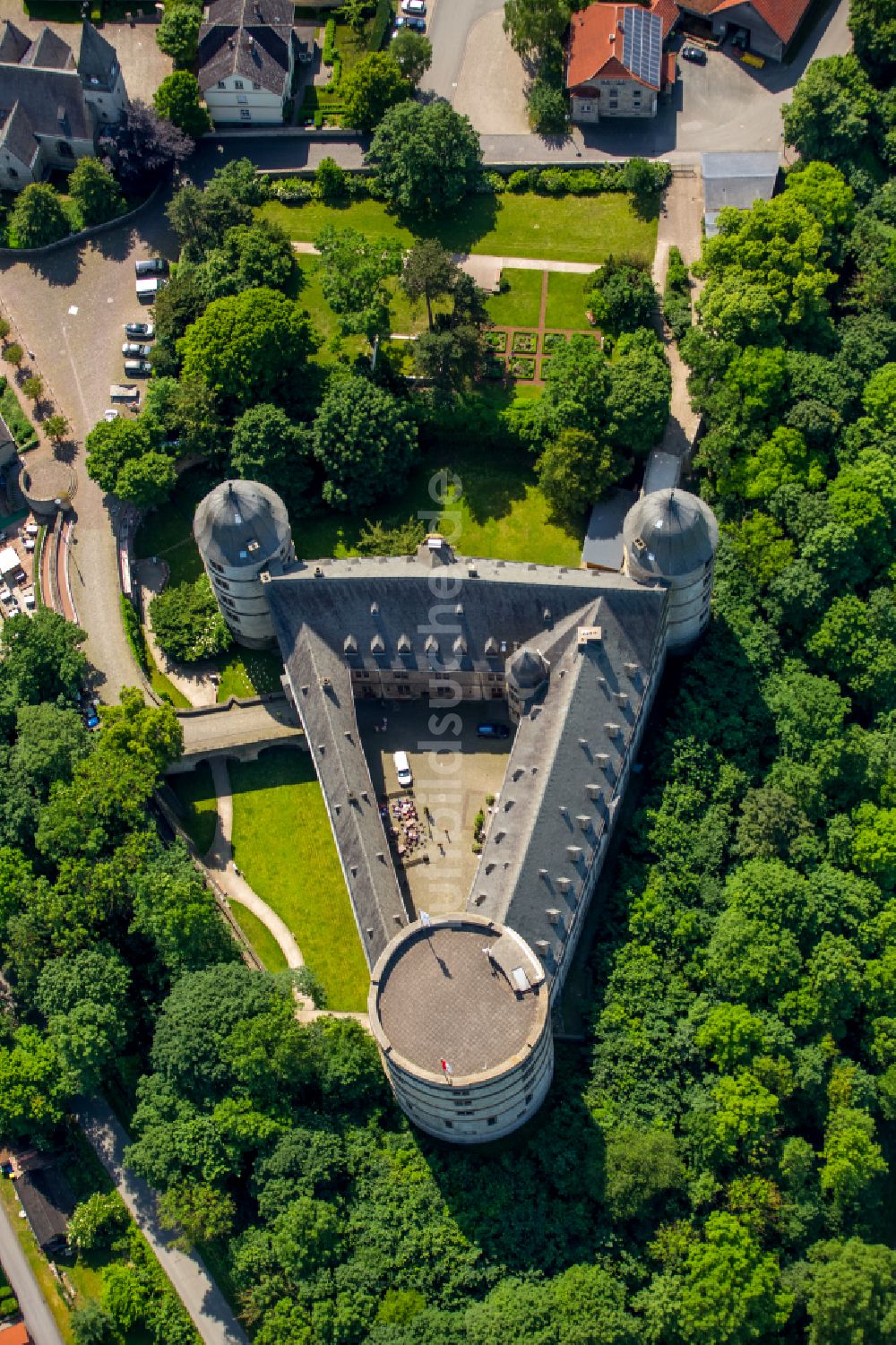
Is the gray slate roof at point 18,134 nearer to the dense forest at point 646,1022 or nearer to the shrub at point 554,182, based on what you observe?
the dense forest at point 646,1022

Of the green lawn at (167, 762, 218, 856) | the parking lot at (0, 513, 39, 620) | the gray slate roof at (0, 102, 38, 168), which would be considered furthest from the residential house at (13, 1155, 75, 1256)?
the gray slate roof at (0, 102, 38, 168)

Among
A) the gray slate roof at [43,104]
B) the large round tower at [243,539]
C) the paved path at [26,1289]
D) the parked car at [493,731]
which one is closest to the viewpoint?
the paved path at [26,1289]

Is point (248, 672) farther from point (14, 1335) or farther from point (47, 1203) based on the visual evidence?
point (14, 1335)

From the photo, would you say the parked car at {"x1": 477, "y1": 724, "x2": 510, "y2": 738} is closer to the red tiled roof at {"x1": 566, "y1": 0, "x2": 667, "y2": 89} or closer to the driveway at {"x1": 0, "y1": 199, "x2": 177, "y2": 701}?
the driveway at {"x1": 0, "y1": 199, "x2": 177, "y2": 701}

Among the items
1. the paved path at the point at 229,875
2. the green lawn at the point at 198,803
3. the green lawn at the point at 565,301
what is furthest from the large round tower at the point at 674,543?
the green lawn at the point at 198,803

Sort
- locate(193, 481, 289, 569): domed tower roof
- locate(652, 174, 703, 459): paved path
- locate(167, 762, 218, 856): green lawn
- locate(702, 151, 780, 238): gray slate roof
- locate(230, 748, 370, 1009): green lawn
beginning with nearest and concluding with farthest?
locate(193, 481, 289, 569): domed tower roof
locate(230, 748, 370, 1009): green lawn
locate(167, 762, 218, 856): green lawn
locate(652, 174, 703, 459): paved path
locate(702, 151, 780, 238): gray slate roof

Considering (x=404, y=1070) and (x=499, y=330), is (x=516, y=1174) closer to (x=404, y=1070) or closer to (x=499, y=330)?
(x=404, y=1070)
